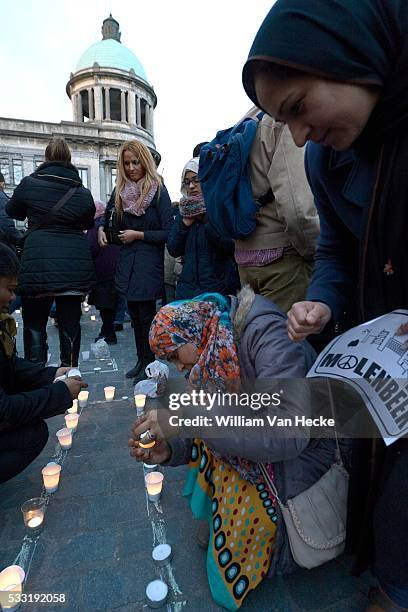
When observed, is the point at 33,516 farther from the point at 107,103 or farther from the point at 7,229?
the point at 107,103

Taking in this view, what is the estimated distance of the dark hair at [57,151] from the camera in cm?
362

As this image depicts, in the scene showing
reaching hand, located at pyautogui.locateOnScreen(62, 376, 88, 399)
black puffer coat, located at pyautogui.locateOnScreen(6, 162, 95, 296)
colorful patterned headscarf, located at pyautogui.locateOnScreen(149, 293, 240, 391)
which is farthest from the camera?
black puffer coat, located at pyautogui.locateOnScreen(6, 162, 95, 296)

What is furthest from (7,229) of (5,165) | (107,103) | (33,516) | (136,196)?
(107,103)

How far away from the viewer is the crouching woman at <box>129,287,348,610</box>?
4.77 ft

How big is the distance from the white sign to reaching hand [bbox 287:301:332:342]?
135 millimetres

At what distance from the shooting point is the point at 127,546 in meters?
1.80

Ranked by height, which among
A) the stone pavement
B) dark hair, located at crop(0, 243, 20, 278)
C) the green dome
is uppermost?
the green dome

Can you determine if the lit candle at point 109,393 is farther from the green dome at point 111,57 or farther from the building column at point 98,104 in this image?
the green dome at point 111,57

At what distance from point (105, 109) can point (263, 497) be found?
44.2 meters

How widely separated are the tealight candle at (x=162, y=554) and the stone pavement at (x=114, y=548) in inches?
1.3

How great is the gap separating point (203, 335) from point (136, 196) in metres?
2.52

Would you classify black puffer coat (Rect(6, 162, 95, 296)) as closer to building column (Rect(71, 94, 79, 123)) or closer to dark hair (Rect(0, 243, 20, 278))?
dark hair (Rect(0, 243, 20, 278))

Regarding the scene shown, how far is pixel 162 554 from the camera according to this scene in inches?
67.3

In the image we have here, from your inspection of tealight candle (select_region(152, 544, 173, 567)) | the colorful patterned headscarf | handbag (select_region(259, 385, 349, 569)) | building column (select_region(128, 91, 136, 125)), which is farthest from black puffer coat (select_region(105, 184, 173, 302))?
building column (select_region(128, 91, 136, 125))
